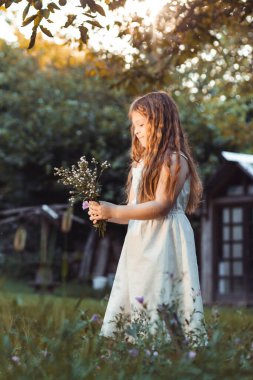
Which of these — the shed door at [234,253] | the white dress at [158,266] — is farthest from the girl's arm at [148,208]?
the shed door at [234,253]

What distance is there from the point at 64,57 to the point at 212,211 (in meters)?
8.33

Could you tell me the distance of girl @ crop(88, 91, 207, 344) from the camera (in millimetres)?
Answer: 4164

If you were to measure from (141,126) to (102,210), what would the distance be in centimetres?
58

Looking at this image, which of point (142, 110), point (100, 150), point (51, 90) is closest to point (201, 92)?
point (100, 150)

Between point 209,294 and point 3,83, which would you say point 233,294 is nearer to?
point 209,294

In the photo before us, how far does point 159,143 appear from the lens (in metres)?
4.34

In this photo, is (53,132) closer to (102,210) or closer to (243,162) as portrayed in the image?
(243,162)

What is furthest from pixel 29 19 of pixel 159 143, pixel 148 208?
pixel 148 208

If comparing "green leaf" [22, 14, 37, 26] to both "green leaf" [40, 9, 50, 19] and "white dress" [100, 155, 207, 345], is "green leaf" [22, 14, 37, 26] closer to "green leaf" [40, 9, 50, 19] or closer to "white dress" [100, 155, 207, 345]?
"green leaf" [40, 9, 50, 19]

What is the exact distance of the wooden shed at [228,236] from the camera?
14.7 meters

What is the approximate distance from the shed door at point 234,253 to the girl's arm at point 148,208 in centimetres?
1062

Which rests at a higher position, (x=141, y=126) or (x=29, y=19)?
(x=29, y=19)

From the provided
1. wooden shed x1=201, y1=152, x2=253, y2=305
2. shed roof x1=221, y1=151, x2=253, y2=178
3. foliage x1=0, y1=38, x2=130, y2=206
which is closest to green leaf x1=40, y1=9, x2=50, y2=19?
shed roof x1=221, y1=151, x2=253, y2=178

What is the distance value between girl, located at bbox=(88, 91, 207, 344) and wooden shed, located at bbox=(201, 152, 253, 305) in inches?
397
